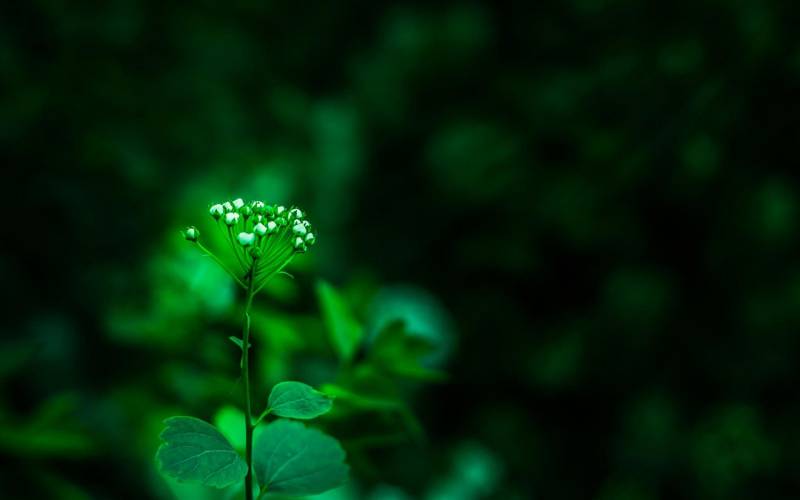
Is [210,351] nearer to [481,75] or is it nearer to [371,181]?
[371,181]

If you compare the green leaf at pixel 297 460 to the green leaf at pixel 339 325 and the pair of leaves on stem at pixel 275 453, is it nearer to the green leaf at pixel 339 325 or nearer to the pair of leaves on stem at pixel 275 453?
the pair of leaves on stem at pixel 275 453

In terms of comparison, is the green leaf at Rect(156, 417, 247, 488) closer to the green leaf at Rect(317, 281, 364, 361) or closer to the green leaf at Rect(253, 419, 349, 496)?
the green leaf at Rect(253, 419, 349, 496)

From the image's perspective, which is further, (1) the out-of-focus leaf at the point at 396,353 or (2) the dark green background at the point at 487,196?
(2) the dark green background at the point at 487,196

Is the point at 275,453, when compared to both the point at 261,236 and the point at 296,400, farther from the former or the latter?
the point at 261,236

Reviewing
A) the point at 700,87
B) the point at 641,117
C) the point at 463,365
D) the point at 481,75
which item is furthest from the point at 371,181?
the point at 700,87

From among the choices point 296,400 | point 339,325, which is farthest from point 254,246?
point 339,325

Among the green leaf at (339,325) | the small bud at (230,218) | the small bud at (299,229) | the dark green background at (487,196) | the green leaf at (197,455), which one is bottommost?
the green leaf at (197,455)

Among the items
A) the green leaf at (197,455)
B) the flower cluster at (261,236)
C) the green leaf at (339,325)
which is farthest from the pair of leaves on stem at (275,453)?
the green leaf at (339,325)
